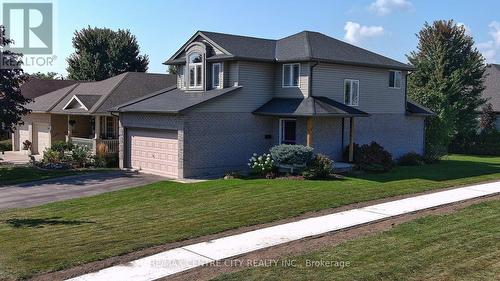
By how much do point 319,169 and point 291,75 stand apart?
629 centimetres

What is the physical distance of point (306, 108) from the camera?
2319 cm

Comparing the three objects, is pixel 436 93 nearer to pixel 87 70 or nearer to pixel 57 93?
pixel 57 93

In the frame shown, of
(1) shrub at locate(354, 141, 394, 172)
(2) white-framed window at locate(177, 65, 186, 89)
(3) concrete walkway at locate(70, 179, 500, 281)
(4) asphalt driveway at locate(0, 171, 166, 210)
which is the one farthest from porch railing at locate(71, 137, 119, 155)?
(3) concrete walkway at locate(70, 179, 500, 281)

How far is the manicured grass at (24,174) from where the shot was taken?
22.5 m

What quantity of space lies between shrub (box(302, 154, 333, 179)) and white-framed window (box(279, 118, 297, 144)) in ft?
12.1

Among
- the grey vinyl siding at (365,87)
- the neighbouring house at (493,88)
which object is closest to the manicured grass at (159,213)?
the grey vinyl siding at (365,87)

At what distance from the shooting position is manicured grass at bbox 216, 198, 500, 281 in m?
8.86

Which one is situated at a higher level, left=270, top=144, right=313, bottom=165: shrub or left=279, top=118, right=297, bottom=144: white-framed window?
left=279, top=118, right=297, bottom=144: white-framed window

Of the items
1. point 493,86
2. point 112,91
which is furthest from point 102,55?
point 493,86

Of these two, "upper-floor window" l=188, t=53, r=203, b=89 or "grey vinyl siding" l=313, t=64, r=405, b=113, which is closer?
"grey vinyl siding" l=313, t=64, r=405, b=113

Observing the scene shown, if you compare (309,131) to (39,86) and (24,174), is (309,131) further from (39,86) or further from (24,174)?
(39,86)

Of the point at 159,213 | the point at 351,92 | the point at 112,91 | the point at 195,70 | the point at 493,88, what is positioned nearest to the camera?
the point at 159,213

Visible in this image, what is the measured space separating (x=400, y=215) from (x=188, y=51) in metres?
16.0

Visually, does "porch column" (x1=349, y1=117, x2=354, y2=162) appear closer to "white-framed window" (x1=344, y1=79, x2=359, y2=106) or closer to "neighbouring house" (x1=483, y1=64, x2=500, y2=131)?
"white-framed window" (x1=344, y1=79, x2=359, y2=106)
